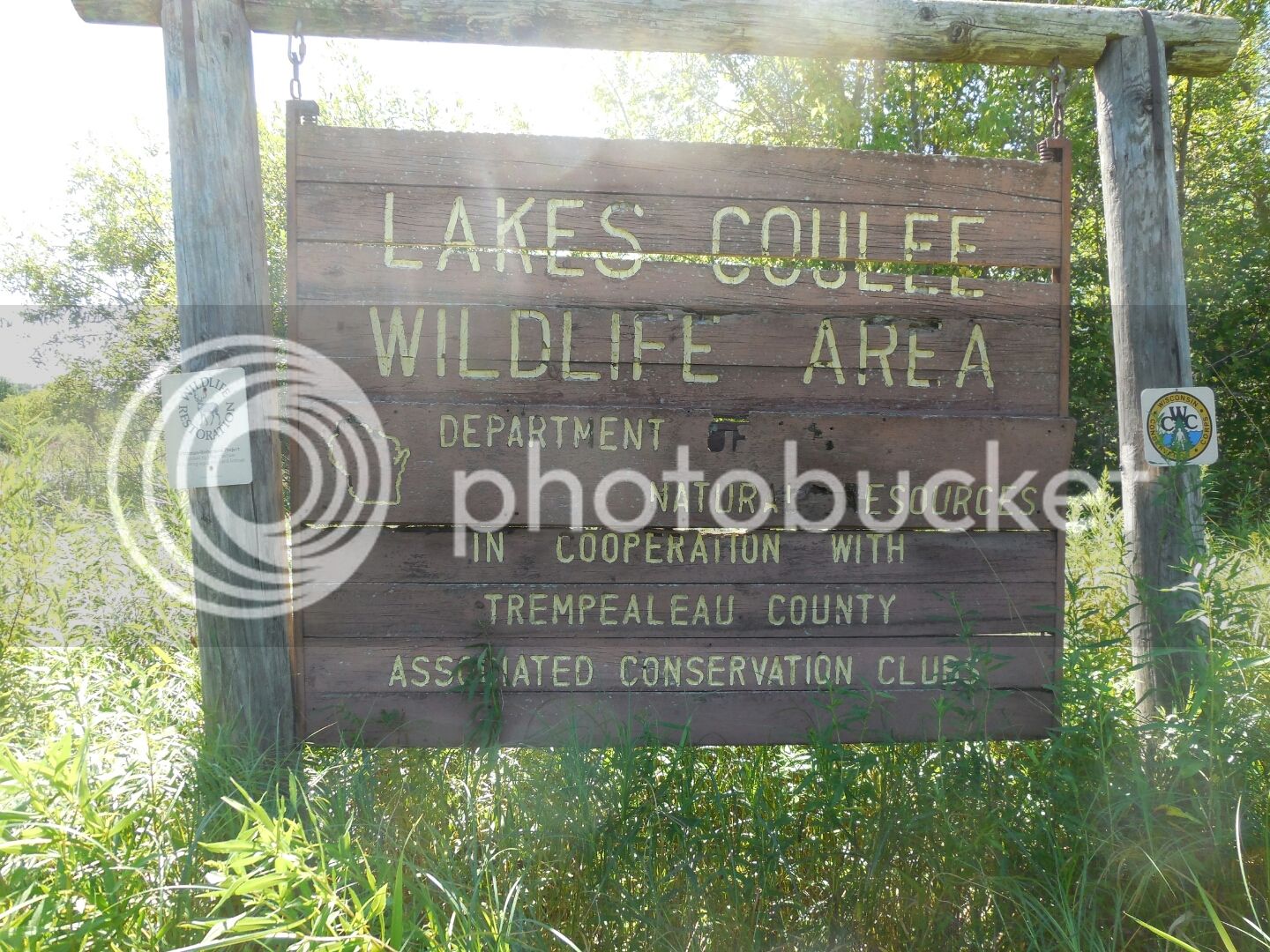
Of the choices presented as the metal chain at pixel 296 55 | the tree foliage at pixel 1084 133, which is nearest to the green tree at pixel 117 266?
the tree foliage at pixel 1084 133

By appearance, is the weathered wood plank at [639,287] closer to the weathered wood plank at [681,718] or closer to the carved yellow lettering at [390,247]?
the carved yellow lettering at [390,247]

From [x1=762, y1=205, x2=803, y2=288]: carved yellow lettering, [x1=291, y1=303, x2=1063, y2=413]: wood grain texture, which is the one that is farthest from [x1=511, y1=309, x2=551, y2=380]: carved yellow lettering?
[x1=762, y1=205, x2=803, y2=288]: carved yellow lettering

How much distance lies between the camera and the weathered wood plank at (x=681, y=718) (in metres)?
2.84

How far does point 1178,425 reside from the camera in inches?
120

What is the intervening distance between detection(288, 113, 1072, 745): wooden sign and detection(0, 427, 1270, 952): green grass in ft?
0.79

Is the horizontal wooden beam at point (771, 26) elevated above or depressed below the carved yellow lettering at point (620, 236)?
above

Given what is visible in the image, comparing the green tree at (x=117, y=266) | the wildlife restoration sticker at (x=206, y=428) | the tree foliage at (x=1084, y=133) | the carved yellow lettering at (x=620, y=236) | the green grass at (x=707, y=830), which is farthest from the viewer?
the green tree at (x=117, y=266)

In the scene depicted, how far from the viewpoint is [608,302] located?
2912 millimetres

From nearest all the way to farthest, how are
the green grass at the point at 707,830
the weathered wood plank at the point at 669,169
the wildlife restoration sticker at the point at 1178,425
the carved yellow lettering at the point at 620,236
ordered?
the green grass at the point at 707,830 < the weathered wood plank at the point at 669,169 < the carved yellow lettering at the point at 620,236 < the wildlife restoration sticker at the point at 1178,425

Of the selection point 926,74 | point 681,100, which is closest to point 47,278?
point 681,100

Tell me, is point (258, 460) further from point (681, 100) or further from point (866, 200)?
point (681, 100)

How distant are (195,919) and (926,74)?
1497 centimetres
